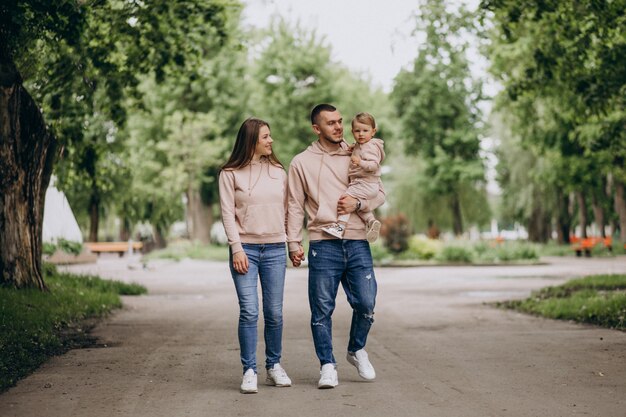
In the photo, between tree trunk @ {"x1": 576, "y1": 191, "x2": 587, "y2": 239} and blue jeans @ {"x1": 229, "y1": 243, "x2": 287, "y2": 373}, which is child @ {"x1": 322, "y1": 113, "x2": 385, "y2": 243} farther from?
tree trunk @ {"x1": 576, "y1": 191, "x2": 587, "y2": 239}

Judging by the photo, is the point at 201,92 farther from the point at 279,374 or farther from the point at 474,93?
the point at 279,374

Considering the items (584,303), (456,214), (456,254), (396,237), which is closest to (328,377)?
(584,303)

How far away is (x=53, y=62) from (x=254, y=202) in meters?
10.1

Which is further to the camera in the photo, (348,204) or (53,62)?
(53,62)

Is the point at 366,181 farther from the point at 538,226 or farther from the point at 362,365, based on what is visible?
the point at 538,226

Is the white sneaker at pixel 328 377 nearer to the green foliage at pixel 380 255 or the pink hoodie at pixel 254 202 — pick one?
the pink hoodie at pixel 254 202

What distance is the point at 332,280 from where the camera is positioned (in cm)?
712

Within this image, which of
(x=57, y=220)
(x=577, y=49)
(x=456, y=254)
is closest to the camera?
(x=577, y=49)

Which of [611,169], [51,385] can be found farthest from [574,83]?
[611,169]

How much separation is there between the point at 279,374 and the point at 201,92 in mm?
46786

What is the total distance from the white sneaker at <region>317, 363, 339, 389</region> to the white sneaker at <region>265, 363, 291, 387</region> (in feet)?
0.81

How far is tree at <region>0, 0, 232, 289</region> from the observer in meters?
12.7

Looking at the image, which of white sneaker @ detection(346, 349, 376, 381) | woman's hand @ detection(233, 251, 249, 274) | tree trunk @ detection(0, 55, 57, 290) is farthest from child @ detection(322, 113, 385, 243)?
tree trunk @ detection(0, 55, 57, 290)

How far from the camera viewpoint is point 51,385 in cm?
728
